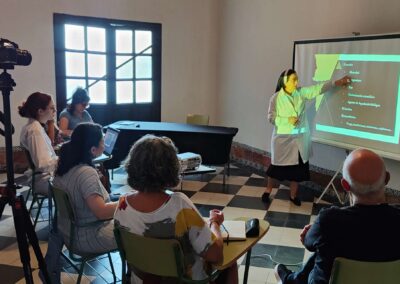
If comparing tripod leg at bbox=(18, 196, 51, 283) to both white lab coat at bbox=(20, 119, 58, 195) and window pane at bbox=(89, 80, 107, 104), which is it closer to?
white lab coat at bbox=(20, 119, 58, 195)

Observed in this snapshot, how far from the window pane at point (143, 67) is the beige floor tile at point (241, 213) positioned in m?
2.85

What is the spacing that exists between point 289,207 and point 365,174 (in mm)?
2707

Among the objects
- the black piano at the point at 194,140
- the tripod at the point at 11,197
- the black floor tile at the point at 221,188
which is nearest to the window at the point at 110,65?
the black piano at the point at 194,140

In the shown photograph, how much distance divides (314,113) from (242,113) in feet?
5.95

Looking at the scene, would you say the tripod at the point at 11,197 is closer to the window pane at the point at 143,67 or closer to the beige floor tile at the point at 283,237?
the beige floor tile at the point at 283,237

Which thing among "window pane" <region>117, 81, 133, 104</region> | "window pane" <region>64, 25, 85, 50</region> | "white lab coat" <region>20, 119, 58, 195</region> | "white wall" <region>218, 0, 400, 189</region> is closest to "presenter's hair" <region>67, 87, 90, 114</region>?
"white lab coat" <region>20, 119, 58, 195</region>

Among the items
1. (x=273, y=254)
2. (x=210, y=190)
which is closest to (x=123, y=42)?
(x=210, y=190)

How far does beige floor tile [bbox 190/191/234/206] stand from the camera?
4465 mm

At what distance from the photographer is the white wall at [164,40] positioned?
528 centimetres

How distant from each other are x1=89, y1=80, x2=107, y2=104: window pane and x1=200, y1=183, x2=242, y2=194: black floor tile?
206 cm

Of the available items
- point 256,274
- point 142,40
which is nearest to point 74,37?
point 142,40

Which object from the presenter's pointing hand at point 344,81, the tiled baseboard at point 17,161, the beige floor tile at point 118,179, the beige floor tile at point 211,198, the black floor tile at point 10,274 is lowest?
the black floor tile at point 10,274

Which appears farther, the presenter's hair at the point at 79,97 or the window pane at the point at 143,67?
the window pane at the point at 143,67

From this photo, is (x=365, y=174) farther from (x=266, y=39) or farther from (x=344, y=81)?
(x=266, y=39)
